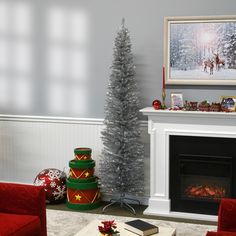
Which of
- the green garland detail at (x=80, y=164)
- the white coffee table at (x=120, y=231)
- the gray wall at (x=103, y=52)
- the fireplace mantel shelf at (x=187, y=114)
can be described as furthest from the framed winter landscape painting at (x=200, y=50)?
the white coffee table at (x=120, y=231)

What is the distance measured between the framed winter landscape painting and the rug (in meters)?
1.47

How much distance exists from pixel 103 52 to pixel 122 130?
969mm

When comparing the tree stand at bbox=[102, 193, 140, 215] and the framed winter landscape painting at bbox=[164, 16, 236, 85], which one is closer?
the framed winter landscape painting at bbox=[164, 16, 236, 85]

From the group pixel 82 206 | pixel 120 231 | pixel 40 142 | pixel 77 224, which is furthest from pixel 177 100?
pixel 120 231

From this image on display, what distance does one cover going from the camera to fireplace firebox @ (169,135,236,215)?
4.95 m

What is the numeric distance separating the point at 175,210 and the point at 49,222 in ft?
4.29

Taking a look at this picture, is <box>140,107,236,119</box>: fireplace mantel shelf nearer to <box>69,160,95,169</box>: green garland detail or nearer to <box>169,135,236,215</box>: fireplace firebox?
<box>169,135,236,215</box>: fireplace firebox

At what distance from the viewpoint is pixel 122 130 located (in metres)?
5.14

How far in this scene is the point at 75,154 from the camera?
5359mm

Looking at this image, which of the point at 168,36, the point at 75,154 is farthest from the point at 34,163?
the point at 168,36

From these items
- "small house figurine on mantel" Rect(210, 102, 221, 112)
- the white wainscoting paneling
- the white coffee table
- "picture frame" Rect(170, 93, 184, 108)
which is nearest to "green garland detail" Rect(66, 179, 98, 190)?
the white wainscoting paneling

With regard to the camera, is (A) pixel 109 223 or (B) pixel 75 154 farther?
(B) pixel 75 154

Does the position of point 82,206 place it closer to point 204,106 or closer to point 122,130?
point 122,130

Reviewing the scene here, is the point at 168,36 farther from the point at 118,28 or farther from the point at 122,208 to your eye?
the point at 122,208
